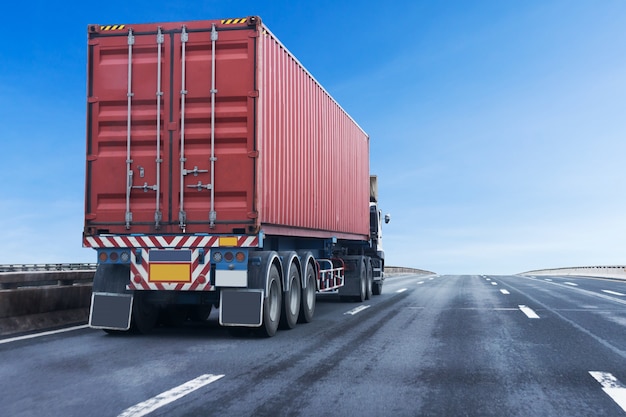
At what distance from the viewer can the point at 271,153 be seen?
9688 millimetres

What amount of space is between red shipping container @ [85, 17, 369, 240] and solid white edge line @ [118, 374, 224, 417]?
329cm

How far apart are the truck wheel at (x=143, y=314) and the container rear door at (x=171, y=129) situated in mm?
1068

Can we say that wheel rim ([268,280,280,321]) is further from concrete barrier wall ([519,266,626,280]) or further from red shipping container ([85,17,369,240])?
concrete barrier wall ([519,266,626,280])

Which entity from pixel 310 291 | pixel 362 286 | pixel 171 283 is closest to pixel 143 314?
pixel 171 283

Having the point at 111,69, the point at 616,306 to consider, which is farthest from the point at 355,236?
the point at 111,69

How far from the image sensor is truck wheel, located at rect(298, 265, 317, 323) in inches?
433

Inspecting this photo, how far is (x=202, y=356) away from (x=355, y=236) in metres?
10.2

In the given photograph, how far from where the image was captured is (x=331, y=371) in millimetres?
6312

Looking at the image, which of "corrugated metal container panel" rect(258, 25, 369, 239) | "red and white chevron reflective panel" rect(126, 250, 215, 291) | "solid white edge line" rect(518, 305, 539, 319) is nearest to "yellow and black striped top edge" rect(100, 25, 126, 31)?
"corrugated metal container panel" rect(258, 25, 369, 239)

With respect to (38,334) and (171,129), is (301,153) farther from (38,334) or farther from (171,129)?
(38,334)

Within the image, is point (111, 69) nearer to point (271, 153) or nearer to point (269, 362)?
point (271, 153)

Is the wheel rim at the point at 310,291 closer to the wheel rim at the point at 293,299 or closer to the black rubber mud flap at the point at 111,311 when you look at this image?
the wheel rim at the point at 293,299

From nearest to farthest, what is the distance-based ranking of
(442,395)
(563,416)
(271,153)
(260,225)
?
1. (563,416)
2. (442,395)
3. (260,225)
4. (271,153)

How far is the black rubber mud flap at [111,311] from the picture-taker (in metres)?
9.04
